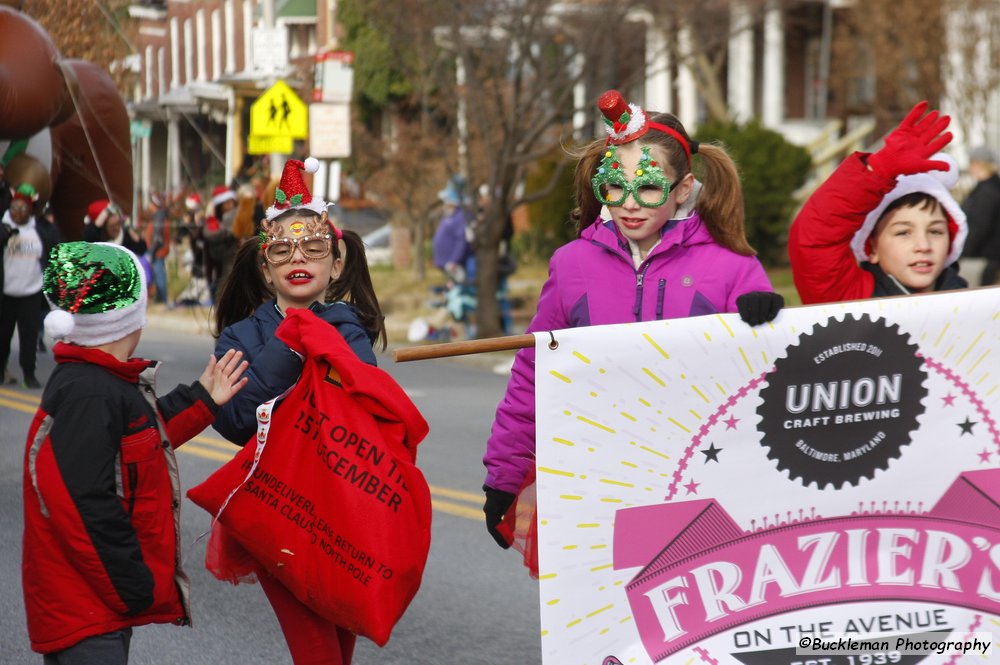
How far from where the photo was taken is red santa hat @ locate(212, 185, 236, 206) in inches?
736

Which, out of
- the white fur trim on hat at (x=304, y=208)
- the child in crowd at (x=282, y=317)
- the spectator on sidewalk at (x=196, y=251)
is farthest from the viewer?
the spectator on sidewalk at (x=196, y=251)

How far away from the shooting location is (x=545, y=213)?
90.9ft

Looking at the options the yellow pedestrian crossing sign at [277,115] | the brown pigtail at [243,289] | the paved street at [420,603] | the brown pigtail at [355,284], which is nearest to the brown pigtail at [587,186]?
the brown pigtail at [355,284]

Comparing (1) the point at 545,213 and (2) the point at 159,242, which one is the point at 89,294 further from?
(1) the point at 545,213

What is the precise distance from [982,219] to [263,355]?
11.9 meters

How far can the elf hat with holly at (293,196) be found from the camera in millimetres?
4301

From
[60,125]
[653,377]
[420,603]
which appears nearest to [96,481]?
[653,377]

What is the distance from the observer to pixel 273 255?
427 centimetres

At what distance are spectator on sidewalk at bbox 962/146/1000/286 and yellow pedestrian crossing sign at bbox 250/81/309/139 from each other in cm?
801

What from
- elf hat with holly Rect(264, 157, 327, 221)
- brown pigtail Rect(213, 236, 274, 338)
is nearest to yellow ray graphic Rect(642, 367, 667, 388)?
elf hat with holly Rect(264, 157, 327, 221)

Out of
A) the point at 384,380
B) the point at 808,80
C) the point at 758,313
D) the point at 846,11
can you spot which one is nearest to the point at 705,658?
the point at 758,313

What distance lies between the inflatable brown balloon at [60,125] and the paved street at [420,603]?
10.6ft

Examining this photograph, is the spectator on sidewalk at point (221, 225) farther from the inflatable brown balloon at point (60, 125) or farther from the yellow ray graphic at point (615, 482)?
the yellow ray graphic at point (615, 482)

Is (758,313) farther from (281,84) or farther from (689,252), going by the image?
(281,84)
